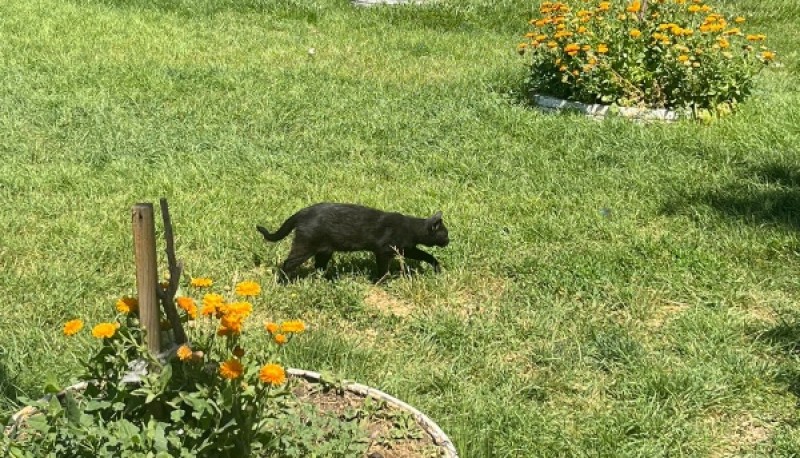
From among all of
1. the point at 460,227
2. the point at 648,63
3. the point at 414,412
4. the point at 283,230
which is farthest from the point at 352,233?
the point at 648,63

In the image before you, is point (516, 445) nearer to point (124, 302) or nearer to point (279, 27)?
point (124, 302)

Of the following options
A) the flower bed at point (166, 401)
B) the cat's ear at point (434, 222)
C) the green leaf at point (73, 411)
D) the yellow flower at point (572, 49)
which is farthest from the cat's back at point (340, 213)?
the yellow flower at point (572, 49)

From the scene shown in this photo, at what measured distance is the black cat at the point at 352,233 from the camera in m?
4.76

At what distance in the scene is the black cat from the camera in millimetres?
4758

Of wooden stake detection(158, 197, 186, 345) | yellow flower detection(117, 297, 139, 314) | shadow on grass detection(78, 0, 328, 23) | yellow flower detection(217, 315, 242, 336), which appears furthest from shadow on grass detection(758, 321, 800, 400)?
shadow on grass detection(78, 0, 328, 23)

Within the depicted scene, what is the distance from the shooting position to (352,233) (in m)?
4.79

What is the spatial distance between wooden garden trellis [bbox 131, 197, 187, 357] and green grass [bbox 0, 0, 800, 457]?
54.3 inches

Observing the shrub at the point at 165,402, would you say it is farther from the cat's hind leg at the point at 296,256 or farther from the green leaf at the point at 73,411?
the cat's hind leg at the point at 296,256

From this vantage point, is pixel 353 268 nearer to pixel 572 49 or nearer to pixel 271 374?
pixel 271 374

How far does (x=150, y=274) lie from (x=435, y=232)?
2583 millimetres

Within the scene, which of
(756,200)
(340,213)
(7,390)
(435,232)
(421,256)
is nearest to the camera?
(7,390)

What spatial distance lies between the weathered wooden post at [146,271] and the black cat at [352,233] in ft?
7.06

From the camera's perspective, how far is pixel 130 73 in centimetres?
939

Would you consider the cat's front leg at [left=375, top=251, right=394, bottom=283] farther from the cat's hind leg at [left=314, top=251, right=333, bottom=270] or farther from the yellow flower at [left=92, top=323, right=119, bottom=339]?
the yellow flower at [left=92, top=323, right=119, bottom=339]
